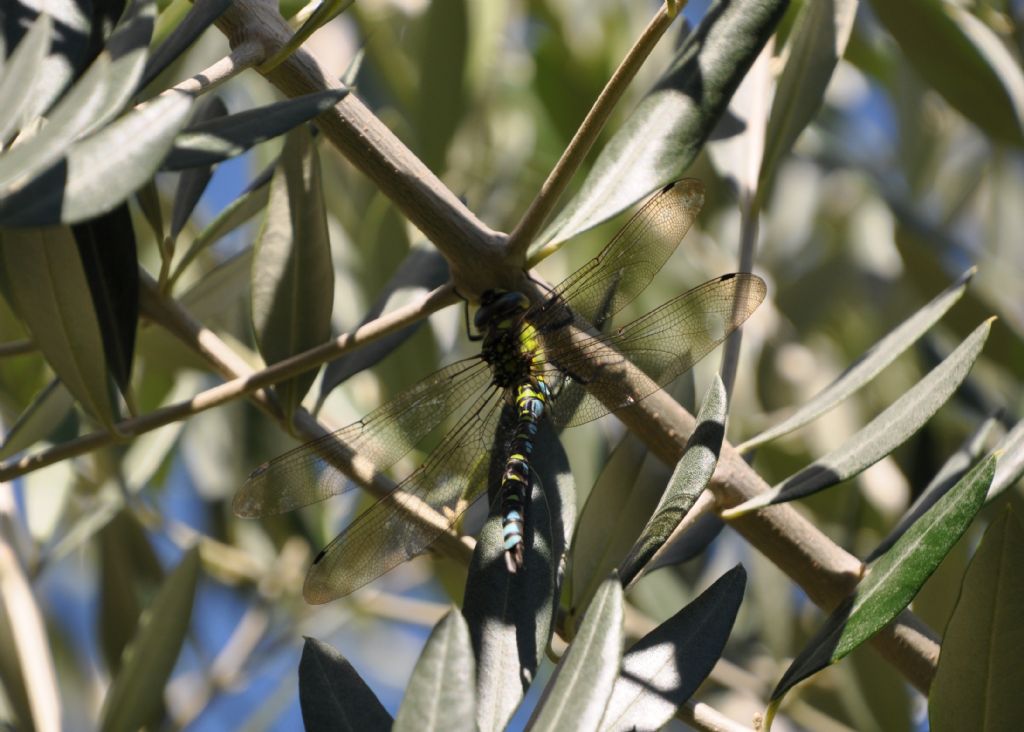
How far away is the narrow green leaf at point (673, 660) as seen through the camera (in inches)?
37.0

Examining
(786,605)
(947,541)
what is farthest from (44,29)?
(786,605)

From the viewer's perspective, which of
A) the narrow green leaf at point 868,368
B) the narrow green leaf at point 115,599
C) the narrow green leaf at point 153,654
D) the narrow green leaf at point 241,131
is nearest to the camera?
the narrow green leaf at point 241,131

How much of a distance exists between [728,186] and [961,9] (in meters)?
0.45

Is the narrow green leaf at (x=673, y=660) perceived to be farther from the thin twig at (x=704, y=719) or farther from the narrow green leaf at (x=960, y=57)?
the narrow green leaf at (x=960, y=57)

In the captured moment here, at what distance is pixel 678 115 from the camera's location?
109cm

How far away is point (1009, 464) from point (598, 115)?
1.71 ft

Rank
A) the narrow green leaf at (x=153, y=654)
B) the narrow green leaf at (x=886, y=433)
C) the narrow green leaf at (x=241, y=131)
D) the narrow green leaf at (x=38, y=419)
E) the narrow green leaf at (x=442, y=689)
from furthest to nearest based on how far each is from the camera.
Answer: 1. the narrow green leaf at (x=153, y=654)
2. the narrow green leaf at (x=38, y=419)
3. the narrow green leaf at (x=886, y=433)
4. the narrow green leaf at (x=241, y=131)
5. the narrow green leaf at (x=442, y=689)

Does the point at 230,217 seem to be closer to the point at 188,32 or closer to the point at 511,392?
the point at 188,32

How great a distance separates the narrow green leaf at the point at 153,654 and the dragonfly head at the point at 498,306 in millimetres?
491

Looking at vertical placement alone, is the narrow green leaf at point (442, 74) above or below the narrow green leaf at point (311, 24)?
above

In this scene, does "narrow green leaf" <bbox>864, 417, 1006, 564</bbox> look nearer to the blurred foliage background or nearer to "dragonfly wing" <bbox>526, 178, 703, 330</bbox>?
the blurred foliage background

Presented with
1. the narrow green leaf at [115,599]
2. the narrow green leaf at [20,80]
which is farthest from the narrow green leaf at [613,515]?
the narrow green leaf at [115,599]

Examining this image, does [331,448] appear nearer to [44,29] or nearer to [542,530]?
[542,530]

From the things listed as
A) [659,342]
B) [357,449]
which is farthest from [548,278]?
[357,449]
